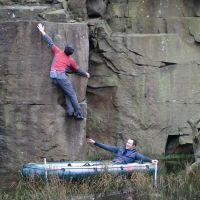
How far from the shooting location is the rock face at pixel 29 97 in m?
12.3

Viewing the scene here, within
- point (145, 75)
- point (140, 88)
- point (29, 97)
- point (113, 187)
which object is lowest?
point (113, 187)

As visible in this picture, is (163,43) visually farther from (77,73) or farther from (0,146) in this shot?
(0,146)

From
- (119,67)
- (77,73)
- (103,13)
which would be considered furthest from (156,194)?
(103,13)

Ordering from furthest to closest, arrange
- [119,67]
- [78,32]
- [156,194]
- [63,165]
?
[119,67] < [78,32] < [63,165] < [156,194]

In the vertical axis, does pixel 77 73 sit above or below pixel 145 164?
above

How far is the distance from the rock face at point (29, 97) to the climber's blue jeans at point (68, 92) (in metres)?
0.16

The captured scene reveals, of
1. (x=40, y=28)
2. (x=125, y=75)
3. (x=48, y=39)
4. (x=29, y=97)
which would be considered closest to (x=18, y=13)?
(x=40, y=28)

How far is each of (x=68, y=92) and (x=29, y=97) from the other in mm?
754

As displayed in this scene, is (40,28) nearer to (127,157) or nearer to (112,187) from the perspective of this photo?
(127,157)

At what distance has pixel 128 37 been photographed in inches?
559

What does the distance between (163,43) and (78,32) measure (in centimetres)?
246

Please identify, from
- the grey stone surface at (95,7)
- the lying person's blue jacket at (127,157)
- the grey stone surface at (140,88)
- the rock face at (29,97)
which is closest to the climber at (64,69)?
the rock face at (29,97)

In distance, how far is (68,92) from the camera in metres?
12.3

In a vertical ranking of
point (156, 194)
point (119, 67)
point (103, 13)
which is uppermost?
point (103, 13)
